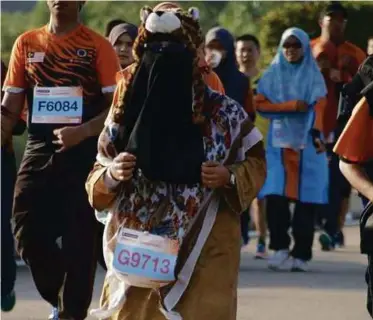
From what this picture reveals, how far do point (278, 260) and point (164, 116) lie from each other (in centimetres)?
666

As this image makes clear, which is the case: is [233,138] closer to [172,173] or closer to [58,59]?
[172,173]

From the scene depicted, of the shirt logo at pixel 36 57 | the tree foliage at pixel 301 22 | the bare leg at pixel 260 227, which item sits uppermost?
the shirt logo at pixel 36 57

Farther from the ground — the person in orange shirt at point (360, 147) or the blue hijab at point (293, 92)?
the person in orange shirt at point (360, 147)

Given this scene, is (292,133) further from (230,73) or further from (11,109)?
(11,109)

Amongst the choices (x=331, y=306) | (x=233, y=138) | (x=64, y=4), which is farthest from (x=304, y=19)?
(x=233, y=138)

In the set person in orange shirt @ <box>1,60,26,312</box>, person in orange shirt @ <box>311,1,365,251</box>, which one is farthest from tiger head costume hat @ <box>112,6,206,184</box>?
person in orange shirt @ <box>311,1,365,251</box>

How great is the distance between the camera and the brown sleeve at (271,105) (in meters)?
13.5

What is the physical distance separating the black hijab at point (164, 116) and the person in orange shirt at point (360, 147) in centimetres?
73

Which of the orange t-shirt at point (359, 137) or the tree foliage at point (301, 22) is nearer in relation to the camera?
the orange t-shirt at point (359, 137)

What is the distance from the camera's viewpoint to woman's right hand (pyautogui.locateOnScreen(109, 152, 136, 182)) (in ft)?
22.6

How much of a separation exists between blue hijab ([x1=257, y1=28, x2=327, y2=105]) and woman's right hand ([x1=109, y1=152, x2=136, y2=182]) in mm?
6686

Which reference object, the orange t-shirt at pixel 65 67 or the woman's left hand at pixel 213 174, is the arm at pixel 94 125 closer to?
the orange t-shirt at pixel 65 67

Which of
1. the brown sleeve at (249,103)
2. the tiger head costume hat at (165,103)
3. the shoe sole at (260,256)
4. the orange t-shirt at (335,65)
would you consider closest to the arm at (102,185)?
the tiger head costume hat at (165,103)

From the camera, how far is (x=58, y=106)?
29.8ft
